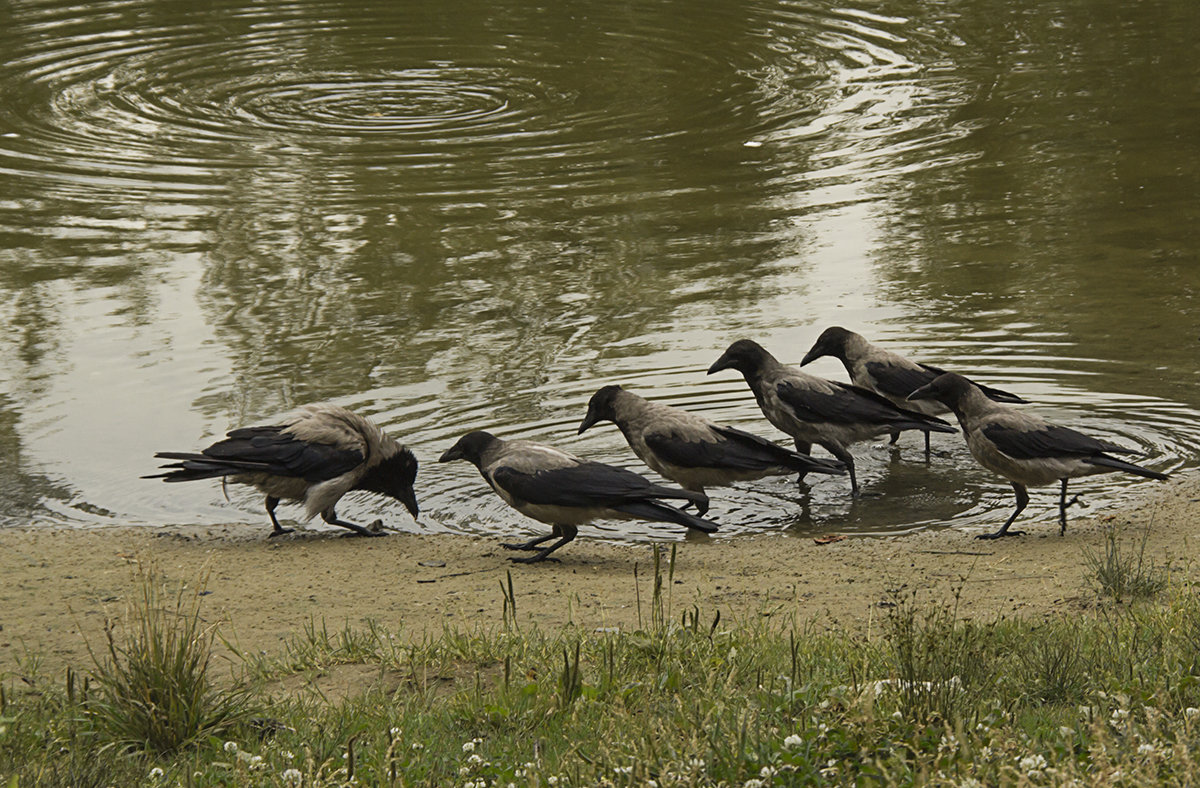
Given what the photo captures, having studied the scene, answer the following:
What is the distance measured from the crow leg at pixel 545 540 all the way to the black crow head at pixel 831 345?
3090 mm

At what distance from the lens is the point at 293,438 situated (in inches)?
352

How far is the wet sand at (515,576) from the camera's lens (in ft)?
22.8

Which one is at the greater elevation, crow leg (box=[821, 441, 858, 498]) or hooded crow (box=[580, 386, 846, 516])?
hooded crow (box=[580, 386, 846, 516])

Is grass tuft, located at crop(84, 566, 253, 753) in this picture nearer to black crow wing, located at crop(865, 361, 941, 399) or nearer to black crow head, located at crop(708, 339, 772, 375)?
black crow head, located at crop(708, 339, 772, 375)

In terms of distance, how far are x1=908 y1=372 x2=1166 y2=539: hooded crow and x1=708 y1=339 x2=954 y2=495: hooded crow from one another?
42.3 inches

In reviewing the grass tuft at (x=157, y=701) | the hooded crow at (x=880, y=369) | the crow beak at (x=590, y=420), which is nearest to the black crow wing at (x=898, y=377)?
the hooded crow at (x=880, y=369)

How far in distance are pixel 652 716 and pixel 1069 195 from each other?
1218 centimetres

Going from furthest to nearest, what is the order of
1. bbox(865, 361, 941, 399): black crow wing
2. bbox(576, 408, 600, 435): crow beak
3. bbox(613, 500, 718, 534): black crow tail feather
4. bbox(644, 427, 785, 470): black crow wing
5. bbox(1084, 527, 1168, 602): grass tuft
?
bbox(865, 361, 941, 399): black crow wing → bbox(576, 408, 600, 435): crow beak → bbox(644, 427, 785, 470): black crow wing → bbox(613, 500, 718, 534): black crow tail feather → bbox(1084, 527, 1168, 602): grass tuft

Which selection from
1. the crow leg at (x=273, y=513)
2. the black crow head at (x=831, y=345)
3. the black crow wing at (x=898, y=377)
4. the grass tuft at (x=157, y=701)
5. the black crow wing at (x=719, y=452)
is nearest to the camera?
the grass tuft at (x=157, y=701)

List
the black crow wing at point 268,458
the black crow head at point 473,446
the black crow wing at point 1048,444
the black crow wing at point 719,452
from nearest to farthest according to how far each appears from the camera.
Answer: the black crow wing at point 1048,444, the black crow wing at point 268,458, the black crow head at point 473,446, the black crow wing at point 719,452

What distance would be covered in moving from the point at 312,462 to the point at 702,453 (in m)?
2.42

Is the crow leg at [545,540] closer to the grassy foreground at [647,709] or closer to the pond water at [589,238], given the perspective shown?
the pond water at [589,238]

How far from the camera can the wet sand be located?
6.96 meters

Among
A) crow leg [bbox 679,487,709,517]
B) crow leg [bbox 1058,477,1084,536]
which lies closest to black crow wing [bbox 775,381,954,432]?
crow leg [bbox 679,487,709,517]
